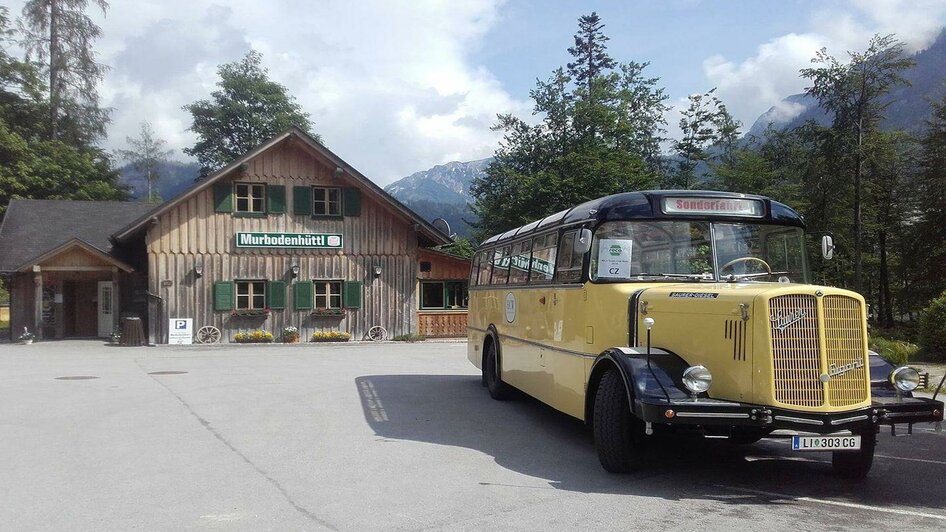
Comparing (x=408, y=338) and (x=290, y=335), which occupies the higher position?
(x=290, y=335)

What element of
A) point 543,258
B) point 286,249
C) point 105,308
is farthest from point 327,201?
point 543,258

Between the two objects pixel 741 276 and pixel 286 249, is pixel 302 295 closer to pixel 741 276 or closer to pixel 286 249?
pixel 286 249

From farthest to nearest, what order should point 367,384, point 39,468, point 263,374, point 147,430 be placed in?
point 263,374, point 367,384, point 147,430, point 39,468

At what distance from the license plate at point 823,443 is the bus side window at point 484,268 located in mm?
7348

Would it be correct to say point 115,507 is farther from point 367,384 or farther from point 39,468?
point 367,384

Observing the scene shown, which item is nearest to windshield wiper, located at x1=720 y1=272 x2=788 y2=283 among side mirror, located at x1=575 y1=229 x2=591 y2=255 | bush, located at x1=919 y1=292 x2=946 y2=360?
side mirror, located at x1=575 y1=229 x2=591 y2=255

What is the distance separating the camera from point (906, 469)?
7707 mm

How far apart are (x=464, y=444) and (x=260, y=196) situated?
66.5 ft

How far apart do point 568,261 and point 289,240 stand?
19.8 m

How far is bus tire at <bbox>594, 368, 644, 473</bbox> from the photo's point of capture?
23.3 feet

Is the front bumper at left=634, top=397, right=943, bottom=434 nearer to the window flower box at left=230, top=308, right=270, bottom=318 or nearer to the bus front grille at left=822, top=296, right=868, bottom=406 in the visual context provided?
the bus front grille at left=822, top=296, right=868, bottom=406

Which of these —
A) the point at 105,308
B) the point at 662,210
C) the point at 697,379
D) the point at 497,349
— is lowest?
the point at 497,349

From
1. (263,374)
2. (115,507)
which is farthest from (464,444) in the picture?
(263,374)

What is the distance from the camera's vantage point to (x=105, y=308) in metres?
29.1
